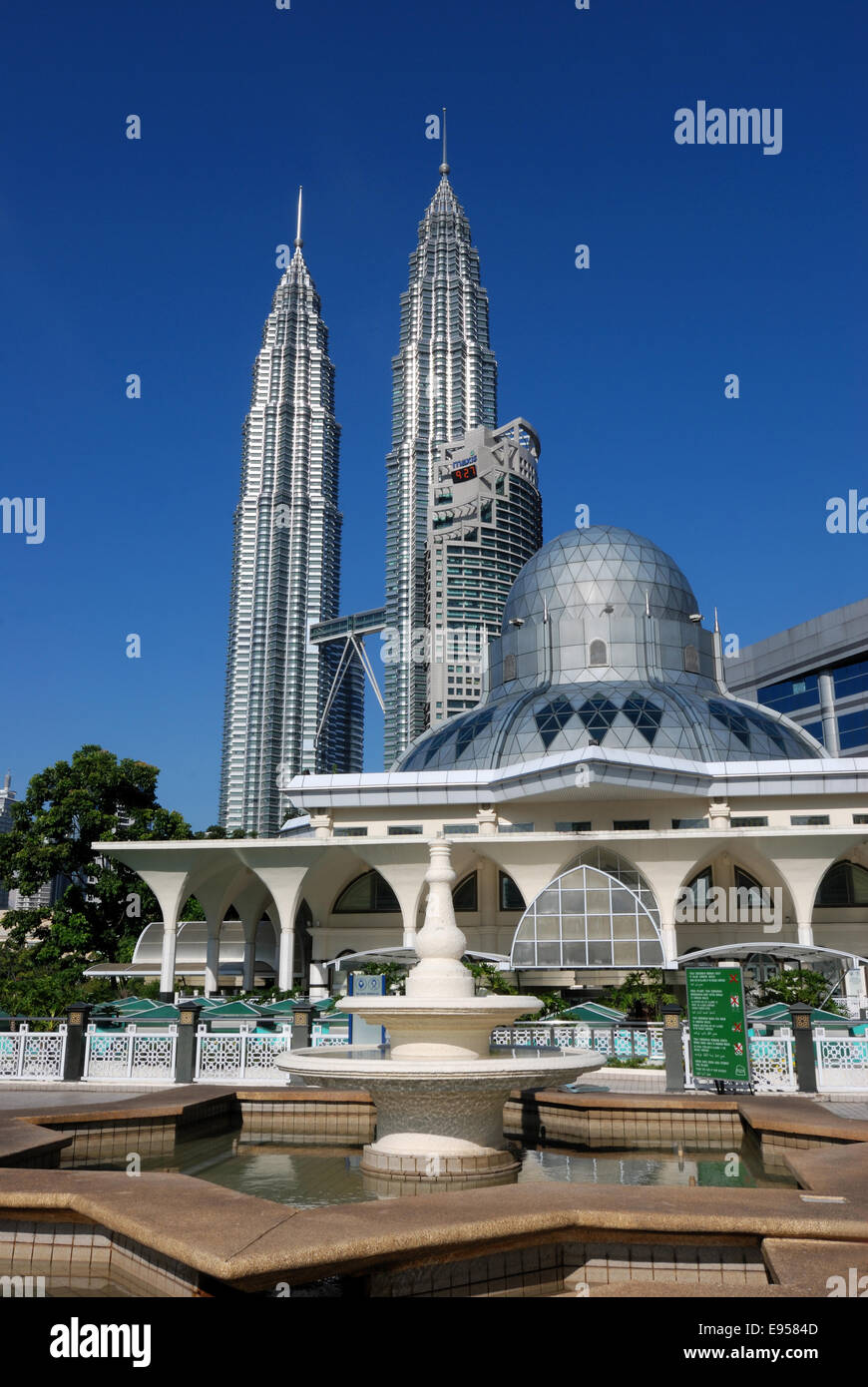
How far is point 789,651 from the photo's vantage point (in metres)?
72.1

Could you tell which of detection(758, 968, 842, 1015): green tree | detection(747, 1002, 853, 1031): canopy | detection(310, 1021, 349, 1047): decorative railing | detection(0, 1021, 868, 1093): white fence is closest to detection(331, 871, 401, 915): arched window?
detection(758, 968, 842, 1015): green tree

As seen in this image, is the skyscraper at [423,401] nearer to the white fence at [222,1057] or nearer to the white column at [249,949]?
the white column at [249,949]

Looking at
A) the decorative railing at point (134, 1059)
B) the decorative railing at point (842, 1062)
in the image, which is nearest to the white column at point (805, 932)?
the decorative railing at point (842, 1062)

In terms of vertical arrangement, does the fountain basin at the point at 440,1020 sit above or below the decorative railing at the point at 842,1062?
above

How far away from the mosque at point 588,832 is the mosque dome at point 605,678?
104 millimetres

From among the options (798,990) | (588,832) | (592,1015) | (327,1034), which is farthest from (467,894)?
(327,1034)

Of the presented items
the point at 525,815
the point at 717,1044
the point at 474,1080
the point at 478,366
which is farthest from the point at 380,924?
the point at 478,366

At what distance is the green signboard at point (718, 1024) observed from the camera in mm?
15477

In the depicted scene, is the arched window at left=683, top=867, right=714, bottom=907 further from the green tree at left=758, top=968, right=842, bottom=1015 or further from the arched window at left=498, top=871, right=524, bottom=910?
the green tree at left=758, top=968, right=842, bottom=1015

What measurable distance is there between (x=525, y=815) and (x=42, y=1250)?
3359cm

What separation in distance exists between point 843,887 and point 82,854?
33365 millimetres

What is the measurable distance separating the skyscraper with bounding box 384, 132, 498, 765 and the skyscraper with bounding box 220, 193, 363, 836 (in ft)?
24.6

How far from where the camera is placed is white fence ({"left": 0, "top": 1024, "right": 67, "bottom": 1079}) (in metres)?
19.0

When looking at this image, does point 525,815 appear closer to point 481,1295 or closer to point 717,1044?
point 717,1044
